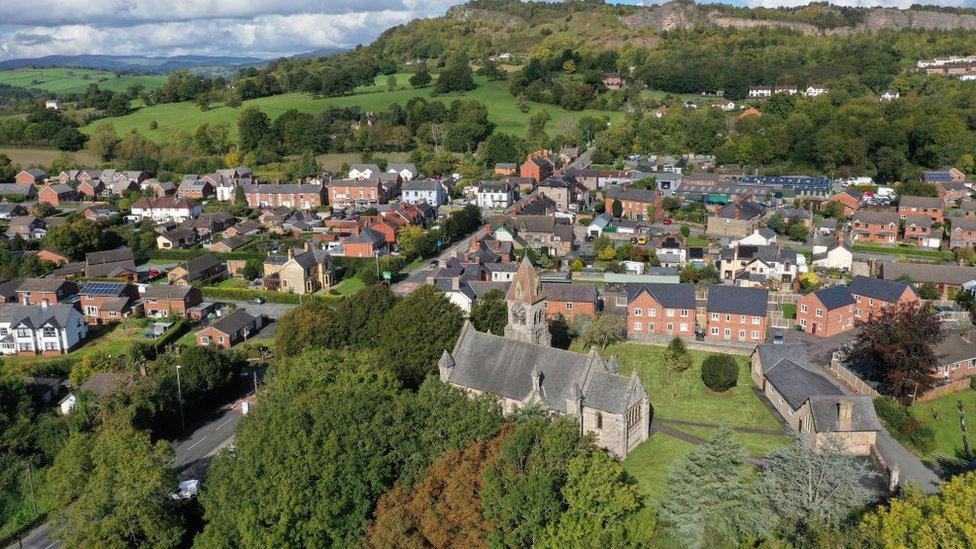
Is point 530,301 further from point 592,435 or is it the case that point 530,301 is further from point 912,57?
point 912,57

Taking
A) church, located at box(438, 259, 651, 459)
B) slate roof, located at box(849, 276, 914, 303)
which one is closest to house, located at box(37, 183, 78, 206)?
church, located at box(438, 259, 651, 459)

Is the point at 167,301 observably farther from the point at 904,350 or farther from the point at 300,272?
the point at 904,350

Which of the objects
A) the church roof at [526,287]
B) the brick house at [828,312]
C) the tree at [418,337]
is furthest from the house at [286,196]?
the brick house at [828,312]

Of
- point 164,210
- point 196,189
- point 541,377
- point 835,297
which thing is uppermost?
point 196,189

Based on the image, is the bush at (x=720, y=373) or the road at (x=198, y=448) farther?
the bush at (x=720, y=373)

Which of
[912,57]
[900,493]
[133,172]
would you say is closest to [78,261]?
[133,172]

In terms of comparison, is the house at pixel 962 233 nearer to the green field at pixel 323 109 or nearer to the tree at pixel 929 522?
the tree at pixel 929 522

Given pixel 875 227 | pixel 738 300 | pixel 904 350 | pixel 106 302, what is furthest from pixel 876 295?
pixel 106 302
